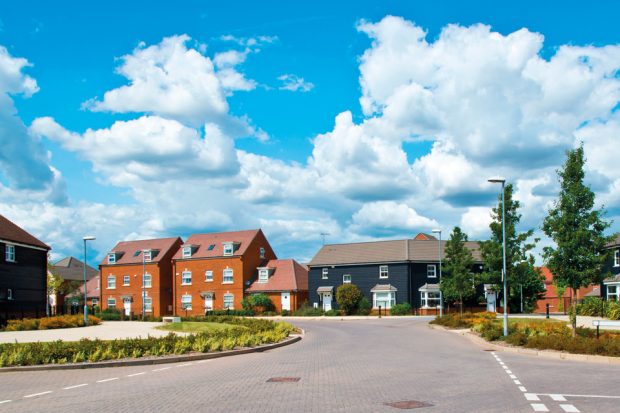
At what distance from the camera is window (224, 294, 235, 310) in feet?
243

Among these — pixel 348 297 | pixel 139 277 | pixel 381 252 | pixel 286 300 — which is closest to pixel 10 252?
pixel 286 300

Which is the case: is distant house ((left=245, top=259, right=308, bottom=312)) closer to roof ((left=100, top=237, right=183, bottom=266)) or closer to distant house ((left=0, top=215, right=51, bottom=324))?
roof ((left=100, top=237, right=183, bottom=266))

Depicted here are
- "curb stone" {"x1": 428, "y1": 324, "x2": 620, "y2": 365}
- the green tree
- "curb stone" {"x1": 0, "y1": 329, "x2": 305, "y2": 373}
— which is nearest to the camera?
"curb stone" {"x1": 0, "y1": 329, "x2": 305, "y2": 373}

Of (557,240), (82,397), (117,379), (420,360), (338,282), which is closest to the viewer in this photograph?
(82,397)

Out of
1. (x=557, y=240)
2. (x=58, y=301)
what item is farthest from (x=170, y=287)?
(x=557, y=240)

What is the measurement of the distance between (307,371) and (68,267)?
3683 inches

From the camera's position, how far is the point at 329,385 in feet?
47.1

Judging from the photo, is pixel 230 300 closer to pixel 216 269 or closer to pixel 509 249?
pixel 216 269

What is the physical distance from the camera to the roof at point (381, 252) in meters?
67.8

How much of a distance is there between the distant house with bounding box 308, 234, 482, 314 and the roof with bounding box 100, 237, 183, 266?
20239 mm

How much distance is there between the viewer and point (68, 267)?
103 metres

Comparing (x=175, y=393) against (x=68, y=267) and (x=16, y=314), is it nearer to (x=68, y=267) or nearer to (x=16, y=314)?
(x=16, y=314)

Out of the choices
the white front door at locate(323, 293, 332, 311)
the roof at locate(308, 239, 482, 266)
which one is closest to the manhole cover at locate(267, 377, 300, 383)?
the roof at locate(308, 239, 482, 266)

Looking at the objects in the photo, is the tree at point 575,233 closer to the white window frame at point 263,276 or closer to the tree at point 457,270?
the tree at point 457,270
